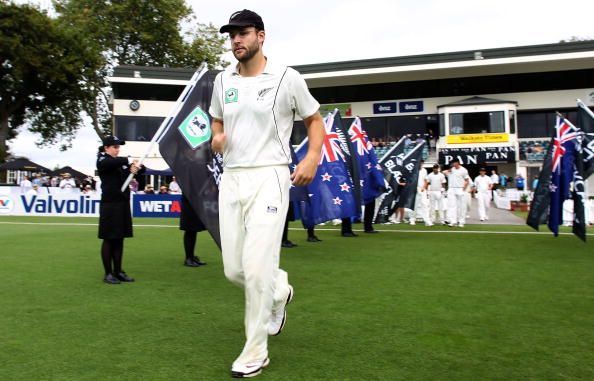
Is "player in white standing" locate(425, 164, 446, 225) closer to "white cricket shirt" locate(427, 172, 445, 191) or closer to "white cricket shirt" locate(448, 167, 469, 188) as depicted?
"white cricket shirt" locate(427, 172, 445, 191)

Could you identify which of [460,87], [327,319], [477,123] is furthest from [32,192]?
[460,87]

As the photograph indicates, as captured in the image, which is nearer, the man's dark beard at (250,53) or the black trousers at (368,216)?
the man's dark beard at (250,53)

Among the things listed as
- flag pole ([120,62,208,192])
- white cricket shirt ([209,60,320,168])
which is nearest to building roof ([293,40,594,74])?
flag pole ([120,62,208,192])

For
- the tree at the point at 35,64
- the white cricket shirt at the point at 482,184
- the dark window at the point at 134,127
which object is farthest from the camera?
the dark window at the point at 134,127

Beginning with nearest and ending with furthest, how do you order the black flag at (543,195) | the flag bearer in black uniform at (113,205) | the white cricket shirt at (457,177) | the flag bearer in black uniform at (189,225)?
the flag bearer in black uniform at (113,205)
the flag bearer in black uniform at (189,225)
the black flag at (543,195)
the white cricket shirt at (457,177)

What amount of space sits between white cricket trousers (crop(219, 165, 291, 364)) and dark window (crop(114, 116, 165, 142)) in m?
36.8

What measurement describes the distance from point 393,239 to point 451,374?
27.5 ft

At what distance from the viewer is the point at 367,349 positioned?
3.62m

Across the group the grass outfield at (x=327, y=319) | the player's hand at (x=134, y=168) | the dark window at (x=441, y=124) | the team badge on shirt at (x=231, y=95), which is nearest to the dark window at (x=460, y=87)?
the dark window at (x=441, y=124)

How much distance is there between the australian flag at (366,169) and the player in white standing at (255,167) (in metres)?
9.09

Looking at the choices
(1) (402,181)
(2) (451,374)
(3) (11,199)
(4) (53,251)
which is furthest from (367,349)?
(3) (11,199)

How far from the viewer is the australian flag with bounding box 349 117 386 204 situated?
12.4m

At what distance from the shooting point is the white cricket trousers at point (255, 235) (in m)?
3.13

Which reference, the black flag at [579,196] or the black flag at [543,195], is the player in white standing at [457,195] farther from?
the black flag at [579,196]
